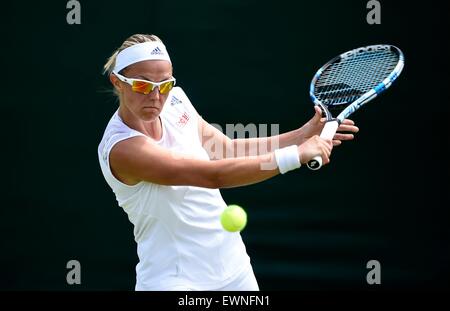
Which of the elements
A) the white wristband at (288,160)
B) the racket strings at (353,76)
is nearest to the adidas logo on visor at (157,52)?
the white wristband at (288,160)

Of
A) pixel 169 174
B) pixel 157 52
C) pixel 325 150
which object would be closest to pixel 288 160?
pixel 325 150

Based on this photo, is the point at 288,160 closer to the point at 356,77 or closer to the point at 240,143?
the point at 240,143

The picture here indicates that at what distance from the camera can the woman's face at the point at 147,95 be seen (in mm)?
3020

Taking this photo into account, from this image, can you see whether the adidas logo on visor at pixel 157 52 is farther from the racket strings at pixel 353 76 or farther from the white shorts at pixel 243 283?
the white shorts at pixel 243 283

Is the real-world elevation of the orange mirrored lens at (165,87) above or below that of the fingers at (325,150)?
above

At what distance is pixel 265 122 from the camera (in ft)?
14.6

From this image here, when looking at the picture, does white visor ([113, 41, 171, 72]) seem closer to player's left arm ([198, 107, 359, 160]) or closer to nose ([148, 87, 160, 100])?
nose ([148, 87, 160, 100])

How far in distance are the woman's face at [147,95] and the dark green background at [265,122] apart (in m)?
1.41

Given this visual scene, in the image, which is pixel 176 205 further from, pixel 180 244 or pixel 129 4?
pixel 129 4

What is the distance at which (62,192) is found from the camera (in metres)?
4.55

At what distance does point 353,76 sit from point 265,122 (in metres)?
0.94

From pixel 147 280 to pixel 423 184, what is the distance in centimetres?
186

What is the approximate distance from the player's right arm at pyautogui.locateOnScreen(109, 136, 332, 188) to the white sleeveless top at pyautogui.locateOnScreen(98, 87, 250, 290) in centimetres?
7

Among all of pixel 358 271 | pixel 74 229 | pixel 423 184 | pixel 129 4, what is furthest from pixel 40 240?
pixel 423 184
